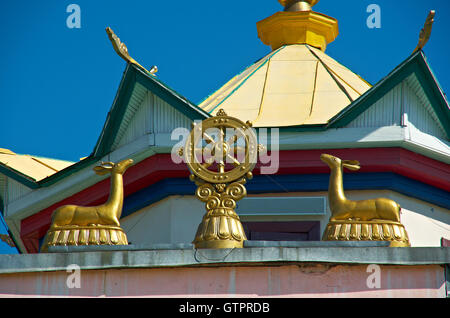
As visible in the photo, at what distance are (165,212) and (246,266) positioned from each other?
4.55m

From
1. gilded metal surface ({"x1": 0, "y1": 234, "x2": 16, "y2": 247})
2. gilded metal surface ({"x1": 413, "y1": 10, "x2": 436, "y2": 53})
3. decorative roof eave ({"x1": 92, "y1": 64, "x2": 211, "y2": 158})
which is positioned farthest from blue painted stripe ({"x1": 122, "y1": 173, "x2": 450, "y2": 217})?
gilded metal surface ({"x1": 0, "y1": 234, "x2": 16, "y2": 247})

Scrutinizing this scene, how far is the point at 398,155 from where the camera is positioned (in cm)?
1875

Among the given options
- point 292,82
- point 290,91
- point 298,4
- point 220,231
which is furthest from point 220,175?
point 298,4

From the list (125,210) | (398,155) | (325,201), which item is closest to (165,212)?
(125,210)

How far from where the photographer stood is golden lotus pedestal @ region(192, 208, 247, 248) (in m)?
15.0

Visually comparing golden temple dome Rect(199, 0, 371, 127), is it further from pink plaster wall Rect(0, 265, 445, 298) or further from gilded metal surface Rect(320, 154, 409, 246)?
pink plaster wall Rect(0, 265, 445, 298)

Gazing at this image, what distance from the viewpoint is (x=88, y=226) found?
15914mm

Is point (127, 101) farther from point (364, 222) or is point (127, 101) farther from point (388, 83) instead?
point (364, 222)

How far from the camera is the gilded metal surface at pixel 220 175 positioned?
15.2 metres

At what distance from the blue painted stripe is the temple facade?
0.8 inches

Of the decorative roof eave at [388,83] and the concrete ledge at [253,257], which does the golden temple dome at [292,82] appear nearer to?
the decorative roof eave at [388,83]

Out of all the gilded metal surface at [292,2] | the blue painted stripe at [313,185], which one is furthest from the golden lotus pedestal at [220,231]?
the gilded metal surface at [292,2]

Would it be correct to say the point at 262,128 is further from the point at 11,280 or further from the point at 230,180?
the point at 11,280

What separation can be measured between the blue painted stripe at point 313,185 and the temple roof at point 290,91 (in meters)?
0.86
